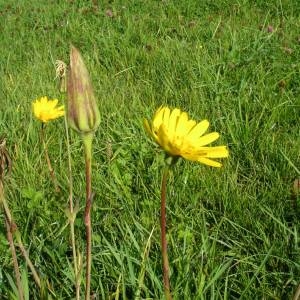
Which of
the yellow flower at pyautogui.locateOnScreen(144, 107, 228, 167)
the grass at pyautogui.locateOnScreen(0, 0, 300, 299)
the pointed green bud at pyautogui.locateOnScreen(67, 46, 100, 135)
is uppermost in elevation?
the pointed green bud at pyautogui.locateOnScreen(67, 46, 100, 135)

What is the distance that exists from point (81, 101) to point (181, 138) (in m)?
0.17

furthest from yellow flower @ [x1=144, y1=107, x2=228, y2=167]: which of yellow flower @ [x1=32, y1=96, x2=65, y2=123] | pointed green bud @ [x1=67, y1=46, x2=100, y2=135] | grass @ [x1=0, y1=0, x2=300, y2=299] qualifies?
yellow flower @ [x1=32, y1=96, x2=65, y2=123]

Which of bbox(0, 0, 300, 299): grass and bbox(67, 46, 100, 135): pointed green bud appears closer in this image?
Answer: bbox(67, 46, 100, 135): pointed green bud

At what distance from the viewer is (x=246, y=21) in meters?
2.98

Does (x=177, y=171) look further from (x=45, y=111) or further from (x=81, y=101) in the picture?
(x=81, y=101)

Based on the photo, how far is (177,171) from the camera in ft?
4.82

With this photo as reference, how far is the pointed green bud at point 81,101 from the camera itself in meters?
0.58

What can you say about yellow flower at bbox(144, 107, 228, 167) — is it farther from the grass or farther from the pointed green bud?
the grass

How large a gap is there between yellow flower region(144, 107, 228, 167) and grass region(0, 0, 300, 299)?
23 centimetres

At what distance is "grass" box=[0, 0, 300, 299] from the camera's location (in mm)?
1031

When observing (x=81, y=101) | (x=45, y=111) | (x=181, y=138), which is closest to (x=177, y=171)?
(x=45, y=111)

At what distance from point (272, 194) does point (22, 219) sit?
735 mm

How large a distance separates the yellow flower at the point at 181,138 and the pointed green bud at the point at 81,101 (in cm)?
7

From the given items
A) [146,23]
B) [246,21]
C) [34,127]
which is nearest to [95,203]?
[34,127]
